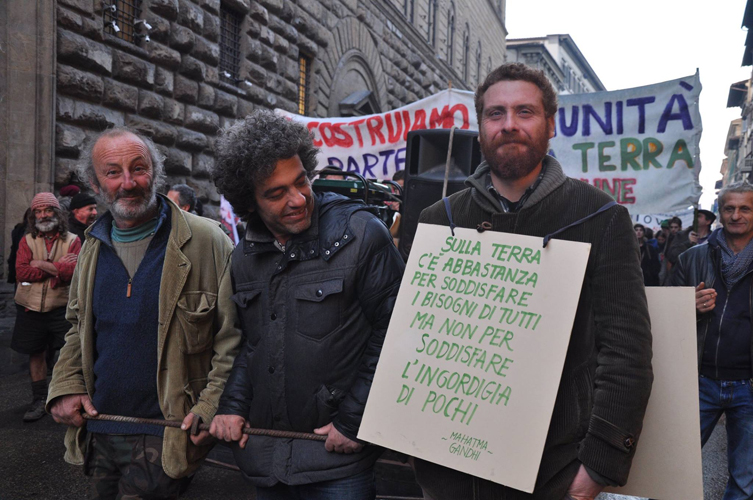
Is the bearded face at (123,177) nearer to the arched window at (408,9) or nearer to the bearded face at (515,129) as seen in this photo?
the bearded face at (515,129)

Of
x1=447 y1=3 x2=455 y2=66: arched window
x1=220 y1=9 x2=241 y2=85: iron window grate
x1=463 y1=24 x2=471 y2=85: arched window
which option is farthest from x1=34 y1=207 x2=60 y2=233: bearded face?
x1=463 y1=24 x2=471 y2=85: arched window

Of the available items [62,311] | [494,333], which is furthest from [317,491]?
[62,311]

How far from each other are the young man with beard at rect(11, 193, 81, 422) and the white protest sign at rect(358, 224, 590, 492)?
413 cm

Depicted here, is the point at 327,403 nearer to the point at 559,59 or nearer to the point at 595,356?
the point at 595,356

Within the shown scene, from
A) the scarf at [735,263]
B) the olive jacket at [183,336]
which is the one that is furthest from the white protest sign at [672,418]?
the scarf at [735,263]

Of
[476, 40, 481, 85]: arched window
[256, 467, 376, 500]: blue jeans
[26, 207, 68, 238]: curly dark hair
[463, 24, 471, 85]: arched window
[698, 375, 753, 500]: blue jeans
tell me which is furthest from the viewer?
[476, 40, 481, 85]: arched window

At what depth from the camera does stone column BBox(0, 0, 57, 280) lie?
6.15 m

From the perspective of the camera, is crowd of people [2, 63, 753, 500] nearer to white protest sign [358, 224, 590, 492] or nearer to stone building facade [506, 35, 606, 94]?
white protest sign [358, 224, 590, 492]

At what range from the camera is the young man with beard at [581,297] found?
150cm

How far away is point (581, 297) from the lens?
62.7 inches

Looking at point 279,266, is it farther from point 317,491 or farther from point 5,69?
point 5,69

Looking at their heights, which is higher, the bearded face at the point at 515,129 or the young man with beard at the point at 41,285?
the bearded face at the point at 515,129

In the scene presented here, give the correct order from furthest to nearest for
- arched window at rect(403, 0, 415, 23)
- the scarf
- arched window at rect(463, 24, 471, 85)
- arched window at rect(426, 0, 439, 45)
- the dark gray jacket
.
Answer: arched window at rect(463, 24, 471, 85)
arched window at rect(426, 0, 439, 45)
arched window at rect(403, 0, 415, 23)
the scarf
the dark gray jacket

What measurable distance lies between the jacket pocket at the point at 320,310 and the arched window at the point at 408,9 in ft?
52.1
